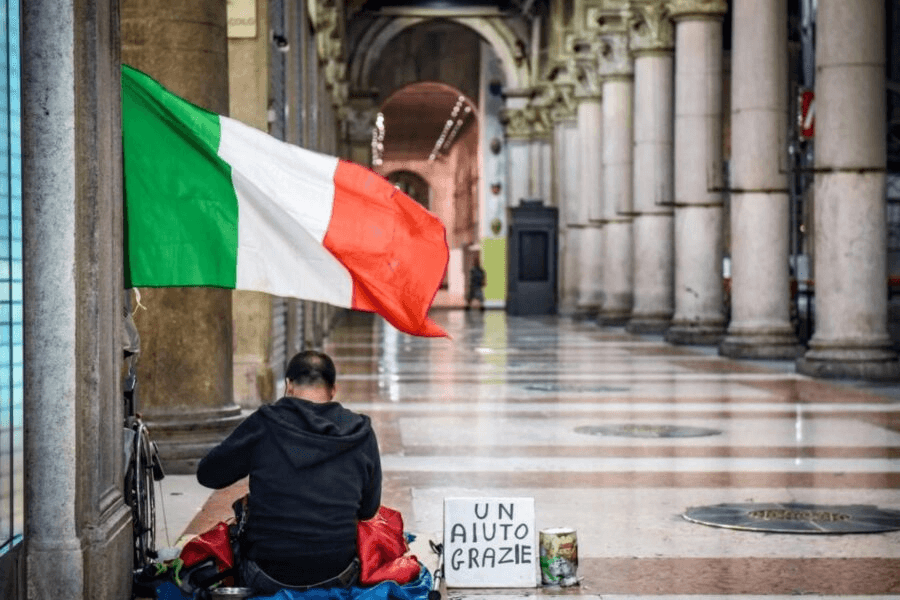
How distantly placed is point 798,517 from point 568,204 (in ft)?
126

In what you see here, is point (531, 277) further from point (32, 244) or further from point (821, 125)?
point (32, 244)

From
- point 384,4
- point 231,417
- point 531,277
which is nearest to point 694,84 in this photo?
point 231,417

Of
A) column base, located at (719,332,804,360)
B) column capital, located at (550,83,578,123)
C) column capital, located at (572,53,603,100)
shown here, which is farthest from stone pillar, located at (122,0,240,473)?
column capital, located at (550,83,578,123)

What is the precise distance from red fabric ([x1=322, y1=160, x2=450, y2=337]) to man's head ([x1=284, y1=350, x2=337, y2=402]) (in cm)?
83

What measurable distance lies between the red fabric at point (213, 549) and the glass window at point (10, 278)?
68 centimetres

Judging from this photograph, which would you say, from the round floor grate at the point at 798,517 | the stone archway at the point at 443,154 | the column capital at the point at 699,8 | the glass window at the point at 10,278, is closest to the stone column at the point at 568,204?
the stone archway at the point at 443,154

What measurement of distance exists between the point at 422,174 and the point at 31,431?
95.7 meters

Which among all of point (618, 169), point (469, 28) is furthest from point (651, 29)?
point (469, 28)

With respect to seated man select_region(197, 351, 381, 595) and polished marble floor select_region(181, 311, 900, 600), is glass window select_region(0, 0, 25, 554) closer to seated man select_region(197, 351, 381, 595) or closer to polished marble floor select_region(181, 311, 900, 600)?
seated man select_region(197, 351, 381, 595)

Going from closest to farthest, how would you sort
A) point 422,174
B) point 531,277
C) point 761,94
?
point 761,94 → point 531,277 → point 422,174

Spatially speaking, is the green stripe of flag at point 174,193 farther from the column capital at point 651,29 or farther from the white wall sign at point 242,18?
the column capital at point 651,29

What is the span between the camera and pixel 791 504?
9.04 meters

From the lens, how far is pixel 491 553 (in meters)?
6.76

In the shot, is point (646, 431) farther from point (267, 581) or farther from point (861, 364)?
point (267, 581)
